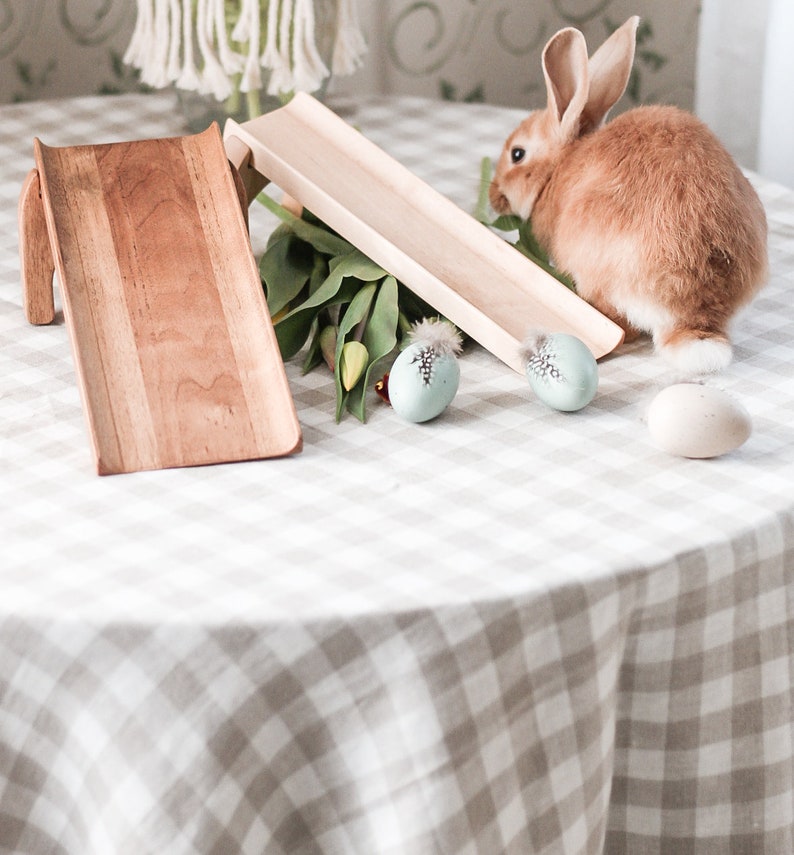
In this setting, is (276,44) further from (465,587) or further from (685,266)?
(465,587)

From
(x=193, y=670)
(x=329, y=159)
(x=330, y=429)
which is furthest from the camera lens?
(x=329, y=159)

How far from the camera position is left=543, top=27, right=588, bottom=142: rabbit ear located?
992mm

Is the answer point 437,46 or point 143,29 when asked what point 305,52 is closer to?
point 143,29

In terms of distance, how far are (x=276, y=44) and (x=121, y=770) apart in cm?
100

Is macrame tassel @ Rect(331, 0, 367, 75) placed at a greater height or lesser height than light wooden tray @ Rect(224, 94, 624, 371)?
greater

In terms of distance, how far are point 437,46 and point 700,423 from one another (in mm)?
1434

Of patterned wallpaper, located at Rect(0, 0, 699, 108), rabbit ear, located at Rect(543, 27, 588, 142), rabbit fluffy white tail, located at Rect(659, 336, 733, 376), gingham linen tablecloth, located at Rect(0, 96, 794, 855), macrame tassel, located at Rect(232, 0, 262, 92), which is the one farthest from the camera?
patterned wallpaper, located at Rect(0, 0, 699, 108)

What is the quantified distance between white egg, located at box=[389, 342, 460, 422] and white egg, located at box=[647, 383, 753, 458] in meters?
0.14

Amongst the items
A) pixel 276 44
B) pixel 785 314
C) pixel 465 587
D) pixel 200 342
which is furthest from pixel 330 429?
pixel 276 44

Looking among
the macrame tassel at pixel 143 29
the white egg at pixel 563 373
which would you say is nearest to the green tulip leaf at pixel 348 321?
the white egg at pixel 563 373

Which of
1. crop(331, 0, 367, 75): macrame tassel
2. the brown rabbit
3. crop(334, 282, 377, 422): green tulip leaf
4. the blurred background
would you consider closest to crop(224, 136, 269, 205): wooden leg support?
crop(334, 282, 377, 422): green tulip leaf

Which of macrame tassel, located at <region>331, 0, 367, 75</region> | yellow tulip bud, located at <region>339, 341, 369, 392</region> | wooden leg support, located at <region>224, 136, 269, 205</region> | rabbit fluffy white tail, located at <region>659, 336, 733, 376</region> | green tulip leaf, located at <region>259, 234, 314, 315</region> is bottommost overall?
rabbit fluffy white tail, located at <region>659, 336, 733, 376</region>

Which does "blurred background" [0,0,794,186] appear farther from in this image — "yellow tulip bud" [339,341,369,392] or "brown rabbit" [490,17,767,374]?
"yellow tulip bud" [339,341,369,392]

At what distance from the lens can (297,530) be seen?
0.69 meters
